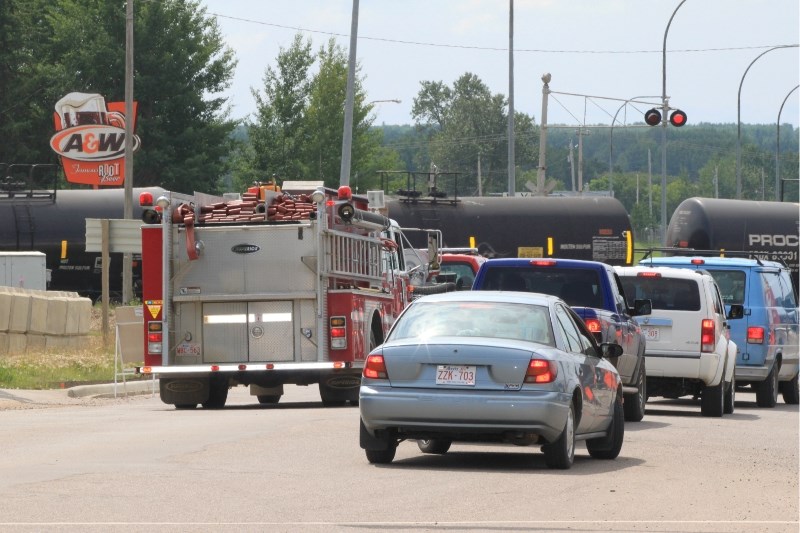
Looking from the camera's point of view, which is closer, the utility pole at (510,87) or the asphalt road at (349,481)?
the asphalt road at (349,481)

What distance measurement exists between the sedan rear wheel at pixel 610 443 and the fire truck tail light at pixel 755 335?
9361 mm

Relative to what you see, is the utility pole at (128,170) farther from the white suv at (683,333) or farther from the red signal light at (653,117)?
the white suv at (683,333)

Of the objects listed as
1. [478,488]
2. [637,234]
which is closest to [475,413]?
[478,488]

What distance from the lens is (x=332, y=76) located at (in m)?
75.4

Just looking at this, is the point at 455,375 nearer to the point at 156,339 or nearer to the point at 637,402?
the point at 637,402

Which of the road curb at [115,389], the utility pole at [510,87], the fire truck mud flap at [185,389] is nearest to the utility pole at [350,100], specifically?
the utility pole at [510,87]

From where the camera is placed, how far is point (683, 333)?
20.7 meters

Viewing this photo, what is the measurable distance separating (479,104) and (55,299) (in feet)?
437

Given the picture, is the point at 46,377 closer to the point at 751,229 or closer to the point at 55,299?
the point at 55,299

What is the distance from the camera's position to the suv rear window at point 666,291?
20656mm

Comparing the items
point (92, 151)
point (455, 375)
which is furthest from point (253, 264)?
point (92, 151)

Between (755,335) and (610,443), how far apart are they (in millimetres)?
9569

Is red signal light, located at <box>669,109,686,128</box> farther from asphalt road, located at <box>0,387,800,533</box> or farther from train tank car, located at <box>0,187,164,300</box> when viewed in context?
asphalt road, located at <box>0,387,800,533</box>

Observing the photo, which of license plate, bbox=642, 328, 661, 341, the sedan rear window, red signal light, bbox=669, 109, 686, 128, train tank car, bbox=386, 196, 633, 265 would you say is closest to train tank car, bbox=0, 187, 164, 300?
train tank car, bbox=386, 196, 633, 265
